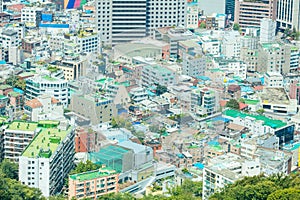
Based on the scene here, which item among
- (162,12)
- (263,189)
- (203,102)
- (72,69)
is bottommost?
(263,189)

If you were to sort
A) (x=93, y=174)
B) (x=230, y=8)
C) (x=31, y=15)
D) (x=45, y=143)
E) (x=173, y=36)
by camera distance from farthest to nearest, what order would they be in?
(x=230, y=8), (x=31, y=15), (x=173, y=36), (x=45, y=143), (x=93, y=174)

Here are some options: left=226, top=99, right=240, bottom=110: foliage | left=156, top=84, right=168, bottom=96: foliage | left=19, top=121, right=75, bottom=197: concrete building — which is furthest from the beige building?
left=19, top=121, right=75, bottom=197: concrete building

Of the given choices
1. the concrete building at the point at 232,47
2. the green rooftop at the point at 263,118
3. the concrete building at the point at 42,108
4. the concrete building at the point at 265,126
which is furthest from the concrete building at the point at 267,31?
the concrete building at the point at 42,108

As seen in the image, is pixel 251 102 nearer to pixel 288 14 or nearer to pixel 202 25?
pixel 202 25

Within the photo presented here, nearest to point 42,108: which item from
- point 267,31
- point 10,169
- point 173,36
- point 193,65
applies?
point 10,169

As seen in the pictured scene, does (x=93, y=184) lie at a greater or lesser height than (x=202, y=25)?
lesser

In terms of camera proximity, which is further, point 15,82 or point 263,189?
point 15,82

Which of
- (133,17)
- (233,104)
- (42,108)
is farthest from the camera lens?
(133,17)
